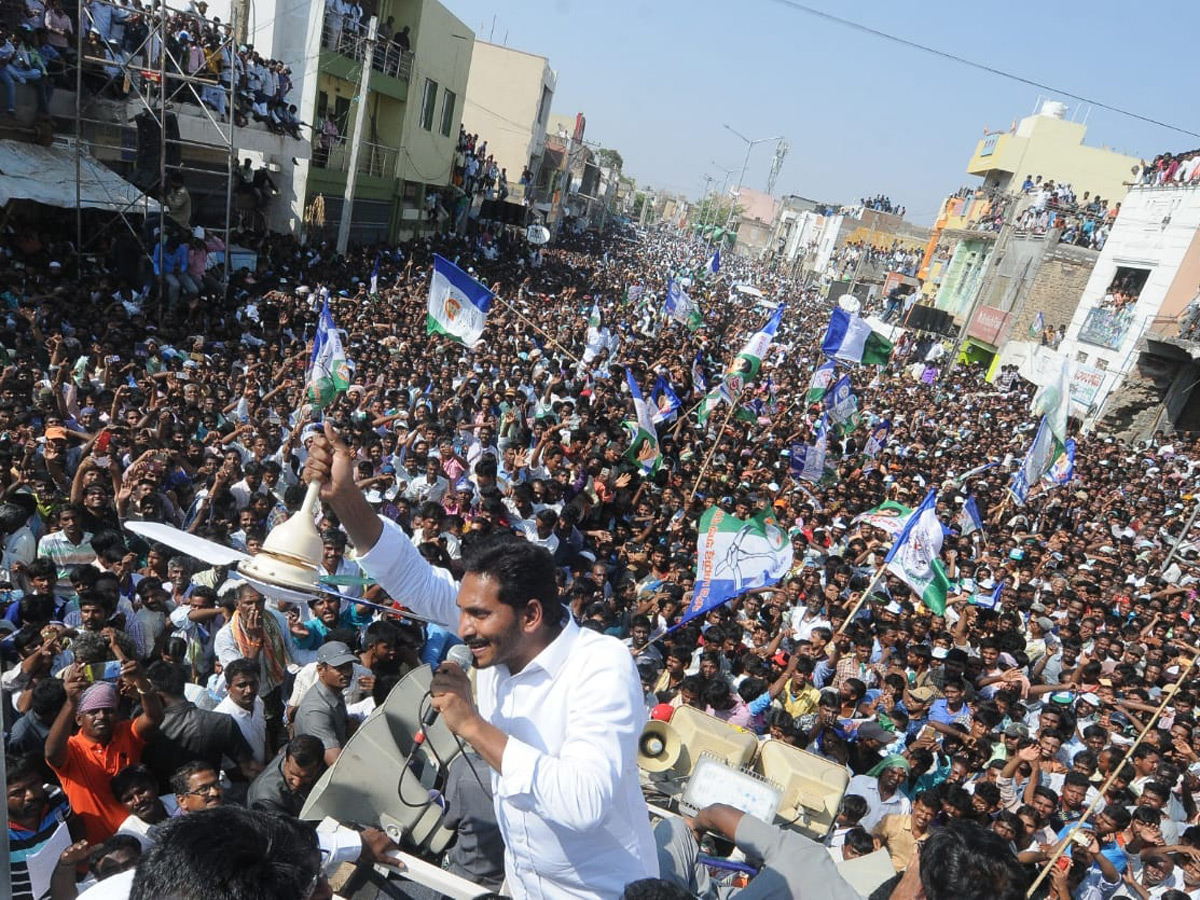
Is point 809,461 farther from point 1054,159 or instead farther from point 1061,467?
point 1054,159

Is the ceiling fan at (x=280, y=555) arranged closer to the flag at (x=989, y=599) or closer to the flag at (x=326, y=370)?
the flag at (x=326, y=370)

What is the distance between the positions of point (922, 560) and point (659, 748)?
3.82m

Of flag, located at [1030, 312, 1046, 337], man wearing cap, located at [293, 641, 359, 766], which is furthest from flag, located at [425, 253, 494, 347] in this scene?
flag, located at [1030, 312, 1046, 337]

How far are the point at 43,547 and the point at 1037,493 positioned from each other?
13162mm

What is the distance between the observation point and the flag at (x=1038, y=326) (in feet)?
82.3

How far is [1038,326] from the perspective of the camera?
25.2 m

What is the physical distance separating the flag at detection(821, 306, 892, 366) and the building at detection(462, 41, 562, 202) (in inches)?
1261

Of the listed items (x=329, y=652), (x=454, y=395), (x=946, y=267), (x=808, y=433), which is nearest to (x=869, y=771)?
(x=329, y=652)

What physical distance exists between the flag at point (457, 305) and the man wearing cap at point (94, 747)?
6.50m

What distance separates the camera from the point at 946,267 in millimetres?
Result: 38125

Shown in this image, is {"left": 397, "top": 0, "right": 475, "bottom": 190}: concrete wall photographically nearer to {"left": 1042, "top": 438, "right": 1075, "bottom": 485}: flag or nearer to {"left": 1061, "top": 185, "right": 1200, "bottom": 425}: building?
{"left": 1061, "top": 185, "right": 1200, "bottom": 425}: building

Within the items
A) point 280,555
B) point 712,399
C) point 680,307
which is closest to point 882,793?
point 280,555

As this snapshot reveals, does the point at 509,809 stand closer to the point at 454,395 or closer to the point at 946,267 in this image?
the point at 454,395

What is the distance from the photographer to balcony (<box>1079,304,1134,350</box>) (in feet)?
70.0
